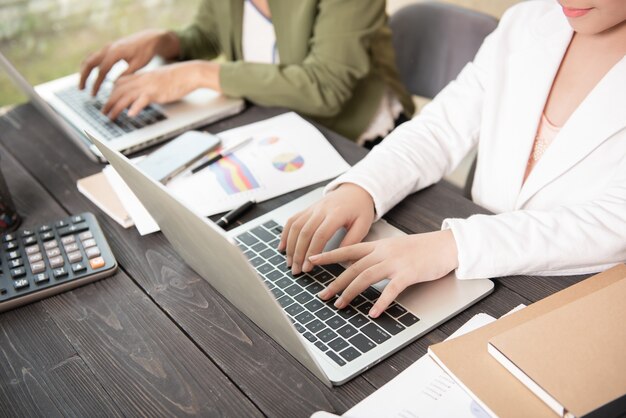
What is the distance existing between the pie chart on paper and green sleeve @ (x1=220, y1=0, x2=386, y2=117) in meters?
0.22

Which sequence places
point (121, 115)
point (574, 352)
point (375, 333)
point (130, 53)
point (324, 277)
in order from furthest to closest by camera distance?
point (130, 53)
point (121, 115)
point (324, 277)
point (375, 333)
point (574, 352)

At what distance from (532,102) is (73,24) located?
293 cm

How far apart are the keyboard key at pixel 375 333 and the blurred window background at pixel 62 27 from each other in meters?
2.78

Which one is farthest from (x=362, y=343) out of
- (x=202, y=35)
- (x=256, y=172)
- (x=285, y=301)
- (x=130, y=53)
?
(x=202, y=35)

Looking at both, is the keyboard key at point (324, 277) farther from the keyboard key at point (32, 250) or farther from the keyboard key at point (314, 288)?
the keyboard key at point (32, 250)

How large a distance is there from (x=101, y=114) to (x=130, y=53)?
188 mm

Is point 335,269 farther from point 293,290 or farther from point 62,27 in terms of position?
point 62,27

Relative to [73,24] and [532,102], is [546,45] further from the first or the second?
[73,24]

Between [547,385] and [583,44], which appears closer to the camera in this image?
[547,385]

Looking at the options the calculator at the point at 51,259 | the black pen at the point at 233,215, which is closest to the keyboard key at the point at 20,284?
the calculator at the point at 51,259

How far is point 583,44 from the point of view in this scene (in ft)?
3.29

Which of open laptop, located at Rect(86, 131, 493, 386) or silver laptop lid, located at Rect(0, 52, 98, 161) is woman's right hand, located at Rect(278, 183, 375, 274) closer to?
open laptop, located at Rect(86, 131, 493, 386)

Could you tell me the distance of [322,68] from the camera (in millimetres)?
1344

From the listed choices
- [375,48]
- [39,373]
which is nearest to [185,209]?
[39,373]
